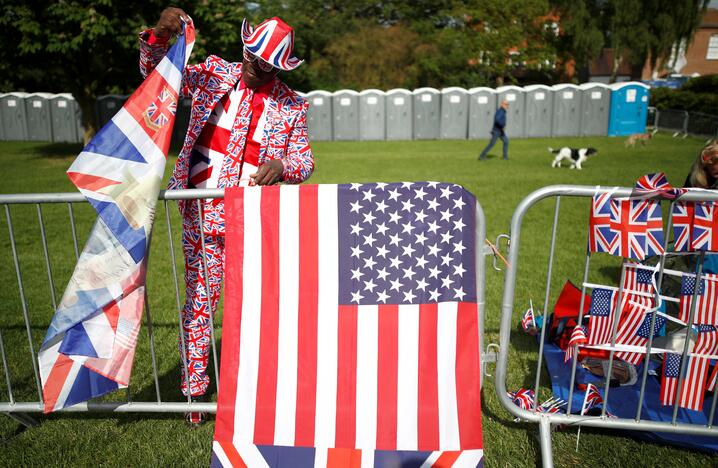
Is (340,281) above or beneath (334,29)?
A: beneath

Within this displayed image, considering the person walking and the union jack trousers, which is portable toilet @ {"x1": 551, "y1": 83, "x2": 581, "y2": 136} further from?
the union jack trousers

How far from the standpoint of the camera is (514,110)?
2464 centimetres

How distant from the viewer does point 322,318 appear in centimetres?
260

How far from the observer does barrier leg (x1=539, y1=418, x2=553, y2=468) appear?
108 inches

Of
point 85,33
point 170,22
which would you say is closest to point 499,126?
point 85,33

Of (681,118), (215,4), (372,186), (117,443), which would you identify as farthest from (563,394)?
(681,118)

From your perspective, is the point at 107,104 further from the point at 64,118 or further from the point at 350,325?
the point at 350,325

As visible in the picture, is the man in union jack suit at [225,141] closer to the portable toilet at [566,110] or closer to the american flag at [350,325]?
the american flag at [350,325]

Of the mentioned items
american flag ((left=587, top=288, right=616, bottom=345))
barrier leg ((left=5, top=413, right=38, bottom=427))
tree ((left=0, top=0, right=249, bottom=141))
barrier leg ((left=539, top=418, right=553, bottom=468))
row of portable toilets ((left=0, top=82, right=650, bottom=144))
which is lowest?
barrier leg ((left=5, top=413, right=38, bottom=427))

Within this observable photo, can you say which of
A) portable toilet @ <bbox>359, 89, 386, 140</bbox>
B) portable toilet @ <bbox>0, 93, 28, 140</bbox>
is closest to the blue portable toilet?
Result: portable toilet @ <bbox>359, 89, 386, 140</bbox>

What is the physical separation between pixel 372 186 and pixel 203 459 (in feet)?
6.01

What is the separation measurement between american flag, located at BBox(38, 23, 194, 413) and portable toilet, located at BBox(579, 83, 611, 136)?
25221 mm

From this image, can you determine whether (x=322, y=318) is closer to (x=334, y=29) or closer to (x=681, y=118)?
(x=681, y=118)

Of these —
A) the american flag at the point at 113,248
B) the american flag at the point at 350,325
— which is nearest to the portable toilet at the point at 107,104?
the american flag at the point at 113,248
